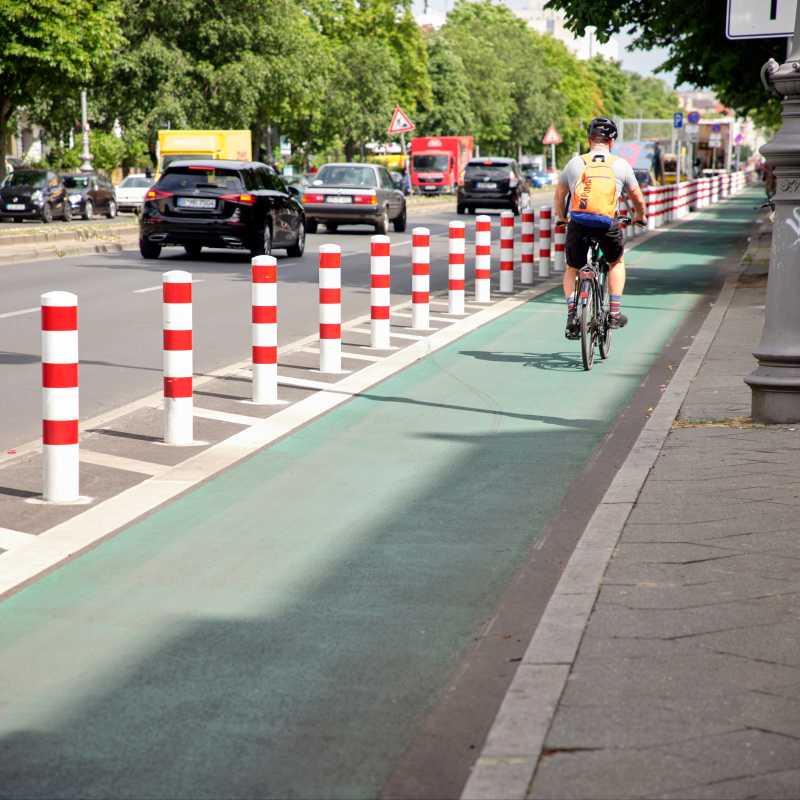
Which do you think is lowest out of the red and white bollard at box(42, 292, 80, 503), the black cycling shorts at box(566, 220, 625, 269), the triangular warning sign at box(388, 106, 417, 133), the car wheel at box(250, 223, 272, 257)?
the car wheel at box(250, 223, 272, 257)

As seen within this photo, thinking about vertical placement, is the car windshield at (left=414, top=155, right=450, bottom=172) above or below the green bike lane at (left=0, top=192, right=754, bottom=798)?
below

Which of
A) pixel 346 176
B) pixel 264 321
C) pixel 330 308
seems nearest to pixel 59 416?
pixel 264 321

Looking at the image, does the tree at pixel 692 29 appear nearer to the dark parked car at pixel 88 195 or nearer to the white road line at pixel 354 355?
the white road line at pixel 354 355

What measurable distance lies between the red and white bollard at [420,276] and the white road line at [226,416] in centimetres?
452

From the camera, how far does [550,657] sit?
4.59 m

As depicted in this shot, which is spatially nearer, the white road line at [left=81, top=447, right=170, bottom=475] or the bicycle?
the white road line at [left=81, top=447, right=170, bottom=475]

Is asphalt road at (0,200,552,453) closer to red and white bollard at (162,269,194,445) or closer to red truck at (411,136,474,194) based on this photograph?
red and white bollard at (162,269,194,445)

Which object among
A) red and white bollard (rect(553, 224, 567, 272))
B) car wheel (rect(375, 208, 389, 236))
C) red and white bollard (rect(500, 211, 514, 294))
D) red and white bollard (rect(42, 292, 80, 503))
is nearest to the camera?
red and white bollard (rect(42, 292, 80, 503))

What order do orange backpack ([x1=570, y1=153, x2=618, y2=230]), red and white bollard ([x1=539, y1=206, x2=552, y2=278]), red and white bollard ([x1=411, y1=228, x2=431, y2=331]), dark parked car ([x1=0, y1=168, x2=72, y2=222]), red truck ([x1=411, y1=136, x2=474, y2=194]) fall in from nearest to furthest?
orange backpack ([x1=570, y1=153, x2=618, y2=230])
red and white bollard ([x1=411, y1=228, x2=431, y2=331])
red and white bollard ([x1=539, y1=206, x2=552, y2=278])
dark parked car ([x1=0, y1=168, x2=72, y2=222])
red truck ([x1=411, y1=136, x2=474, y2=194])

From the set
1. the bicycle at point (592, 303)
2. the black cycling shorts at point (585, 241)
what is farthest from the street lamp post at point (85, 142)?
the black cycling shorts at point (585, 241)

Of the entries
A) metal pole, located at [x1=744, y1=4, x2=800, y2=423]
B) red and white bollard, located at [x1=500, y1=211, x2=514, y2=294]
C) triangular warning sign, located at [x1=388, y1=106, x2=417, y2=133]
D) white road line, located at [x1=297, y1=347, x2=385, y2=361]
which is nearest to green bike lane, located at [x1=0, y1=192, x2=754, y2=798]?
metal pole, located at [x1=744, y1=4, x2=800, y2=423]

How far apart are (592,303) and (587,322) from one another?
0.16 meters

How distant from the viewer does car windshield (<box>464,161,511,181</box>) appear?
5144 centimetres

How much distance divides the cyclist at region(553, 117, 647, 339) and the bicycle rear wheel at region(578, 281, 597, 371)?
0.34 ft
